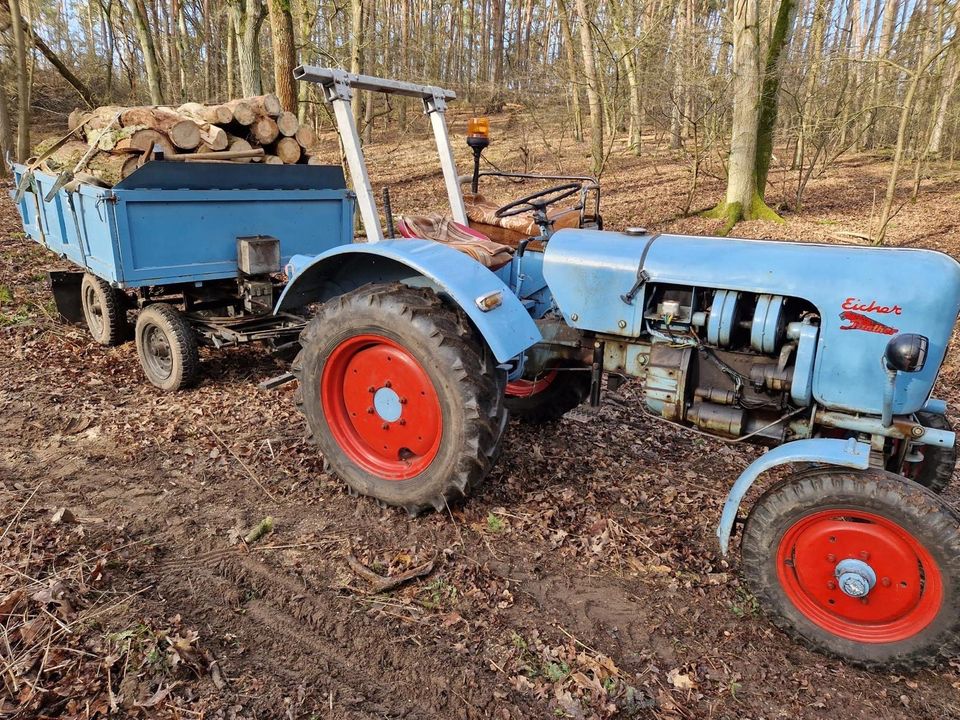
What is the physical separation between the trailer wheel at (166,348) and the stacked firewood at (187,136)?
1065 mm

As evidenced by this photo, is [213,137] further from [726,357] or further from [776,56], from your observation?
[776,56]

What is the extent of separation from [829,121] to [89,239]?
10636 millimetres

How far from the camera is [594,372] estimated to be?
2867 millimetres

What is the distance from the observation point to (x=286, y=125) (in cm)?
526

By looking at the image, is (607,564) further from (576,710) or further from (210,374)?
(210,374)

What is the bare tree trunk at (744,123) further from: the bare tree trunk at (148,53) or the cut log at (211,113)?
the bare tree trunk at (148,53)

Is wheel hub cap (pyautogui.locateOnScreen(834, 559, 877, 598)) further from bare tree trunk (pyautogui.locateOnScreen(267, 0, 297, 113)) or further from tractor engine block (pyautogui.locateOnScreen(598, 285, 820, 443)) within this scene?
bare tree trunk (pyautogui.locateOnScreen(267, 0, 297, 113))

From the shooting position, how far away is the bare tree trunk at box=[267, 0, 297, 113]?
7.01 metres

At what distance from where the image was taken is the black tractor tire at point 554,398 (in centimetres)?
369

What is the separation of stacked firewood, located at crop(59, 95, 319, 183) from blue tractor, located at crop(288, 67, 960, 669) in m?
2.16

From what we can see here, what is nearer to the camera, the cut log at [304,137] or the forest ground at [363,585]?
the forest ground at [363,585]

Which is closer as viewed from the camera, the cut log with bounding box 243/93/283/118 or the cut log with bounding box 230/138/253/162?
the cut log with bounding box 230/138/253/162

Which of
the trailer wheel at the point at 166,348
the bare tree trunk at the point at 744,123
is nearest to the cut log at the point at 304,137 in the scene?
the trailer wheel at the point at 166,348

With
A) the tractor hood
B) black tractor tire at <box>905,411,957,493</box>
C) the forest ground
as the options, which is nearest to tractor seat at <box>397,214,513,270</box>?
the tractor hood
